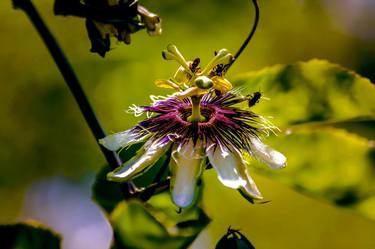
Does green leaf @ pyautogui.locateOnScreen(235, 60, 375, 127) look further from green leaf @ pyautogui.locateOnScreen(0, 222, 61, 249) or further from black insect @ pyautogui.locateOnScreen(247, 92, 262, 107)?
green leaf @ pyautogui.locateOnScreen(0, 222, 61, 249)

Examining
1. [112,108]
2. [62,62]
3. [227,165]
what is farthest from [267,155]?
[112,108]

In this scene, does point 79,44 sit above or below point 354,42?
above

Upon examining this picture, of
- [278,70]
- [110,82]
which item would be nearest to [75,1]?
[278,70]

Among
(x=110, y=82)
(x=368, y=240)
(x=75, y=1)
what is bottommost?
(x=368, y=240)

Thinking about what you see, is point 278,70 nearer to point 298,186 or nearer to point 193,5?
point 298,186

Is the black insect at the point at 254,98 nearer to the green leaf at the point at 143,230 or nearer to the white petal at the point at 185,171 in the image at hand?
the white petal at the point at 185,171

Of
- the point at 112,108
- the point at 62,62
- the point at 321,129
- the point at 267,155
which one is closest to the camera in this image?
the point at 62,62

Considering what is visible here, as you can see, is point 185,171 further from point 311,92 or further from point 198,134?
point 311,92
